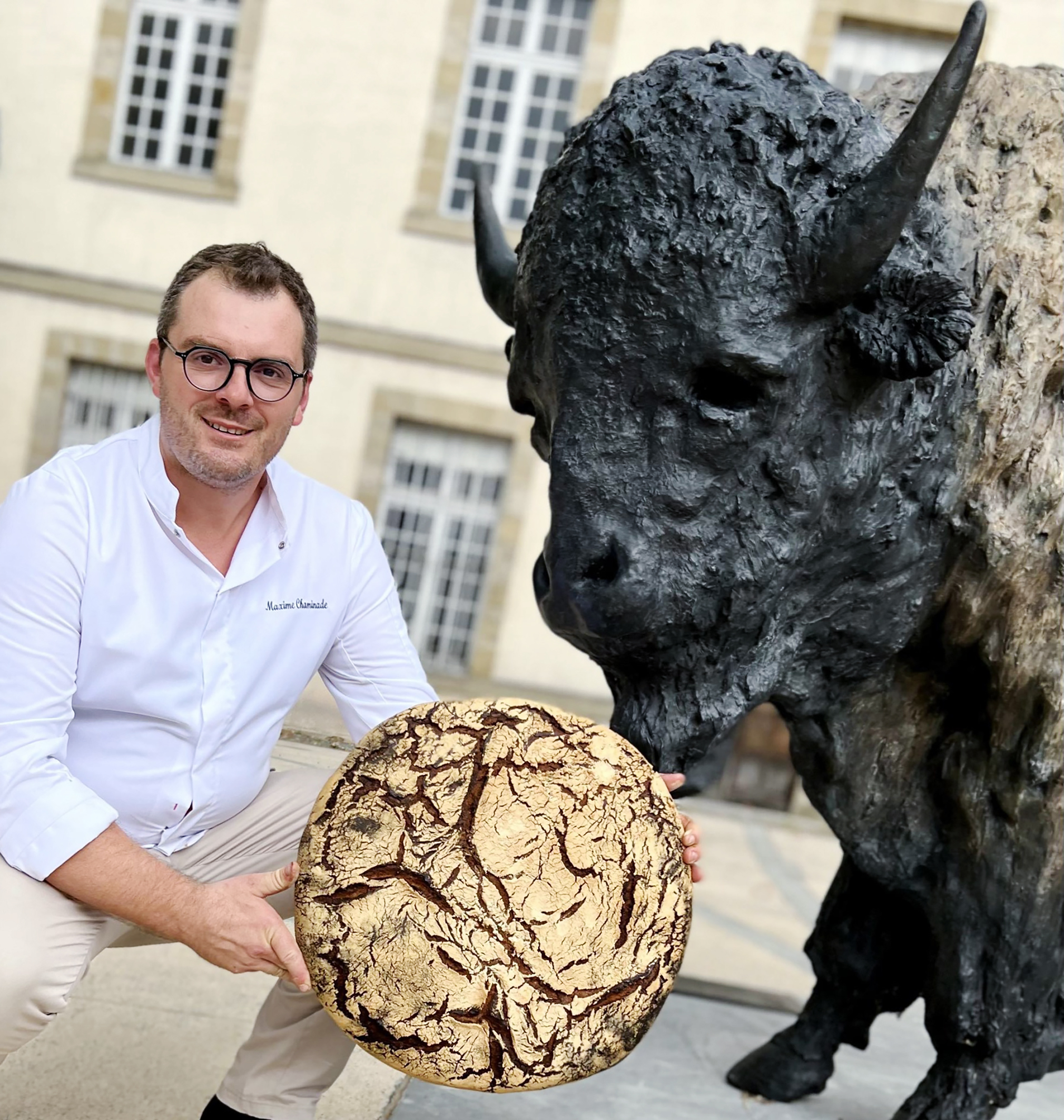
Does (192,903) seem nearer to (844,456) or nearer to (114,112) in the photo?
(844,456)

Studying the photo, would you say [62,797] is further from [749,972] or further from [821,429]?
[749,972]

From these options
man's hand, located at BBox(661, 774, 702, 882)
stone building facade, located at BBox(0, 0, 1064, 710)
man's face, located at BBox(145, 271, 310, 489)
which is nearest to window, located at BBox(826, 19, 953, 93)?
stone building facade, located at BBox(0, 0, 1064, 710)

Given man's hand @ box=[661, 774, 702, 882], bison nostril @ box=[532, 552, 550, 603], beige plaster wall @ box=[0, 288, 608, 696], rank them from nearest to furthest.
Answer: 1. man's hand @ box=[661, 774, 702, 882]
2. bison nostril @ box=[532, 552, 550, 603]
3. beige plaster wall @ box=[0, 288, 608, 696]

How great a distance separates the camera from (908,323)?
7.55 feet

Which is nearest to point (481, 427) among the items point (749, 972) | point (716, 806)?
point (716, 806)

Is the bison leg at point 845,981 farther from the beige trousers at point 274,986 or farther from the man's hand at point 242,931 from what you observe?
the man's hand at point 242,931

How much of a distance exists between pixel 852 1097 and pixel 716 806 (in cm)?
882

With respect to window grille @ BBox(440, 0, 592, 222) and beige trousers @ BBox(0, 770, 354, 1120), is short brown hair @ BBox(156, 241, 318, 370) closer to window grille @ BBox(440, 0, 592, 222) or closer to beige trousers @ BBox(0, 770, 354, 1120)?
beige trousers @ BBox(0, 770, 354, 1120)

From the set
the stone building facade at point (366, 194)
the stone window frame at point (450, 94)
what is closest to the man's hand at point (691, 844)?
the stone building facade at point (366, 194)

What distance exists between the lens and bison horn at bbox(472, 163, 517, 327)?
9.11ft

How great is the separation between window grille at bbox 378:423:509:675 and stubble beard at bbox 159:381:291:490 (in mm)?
11949

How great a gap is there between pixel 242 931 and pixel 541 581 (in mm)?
776

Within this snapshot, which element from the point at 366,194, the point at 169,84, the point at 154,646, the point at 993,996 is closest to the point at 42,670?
the point at 154,646

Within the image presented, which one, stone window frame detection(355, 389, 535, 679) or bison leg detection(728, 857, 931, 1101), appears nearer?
bison leg detection(728, 857, 931, 1101)
